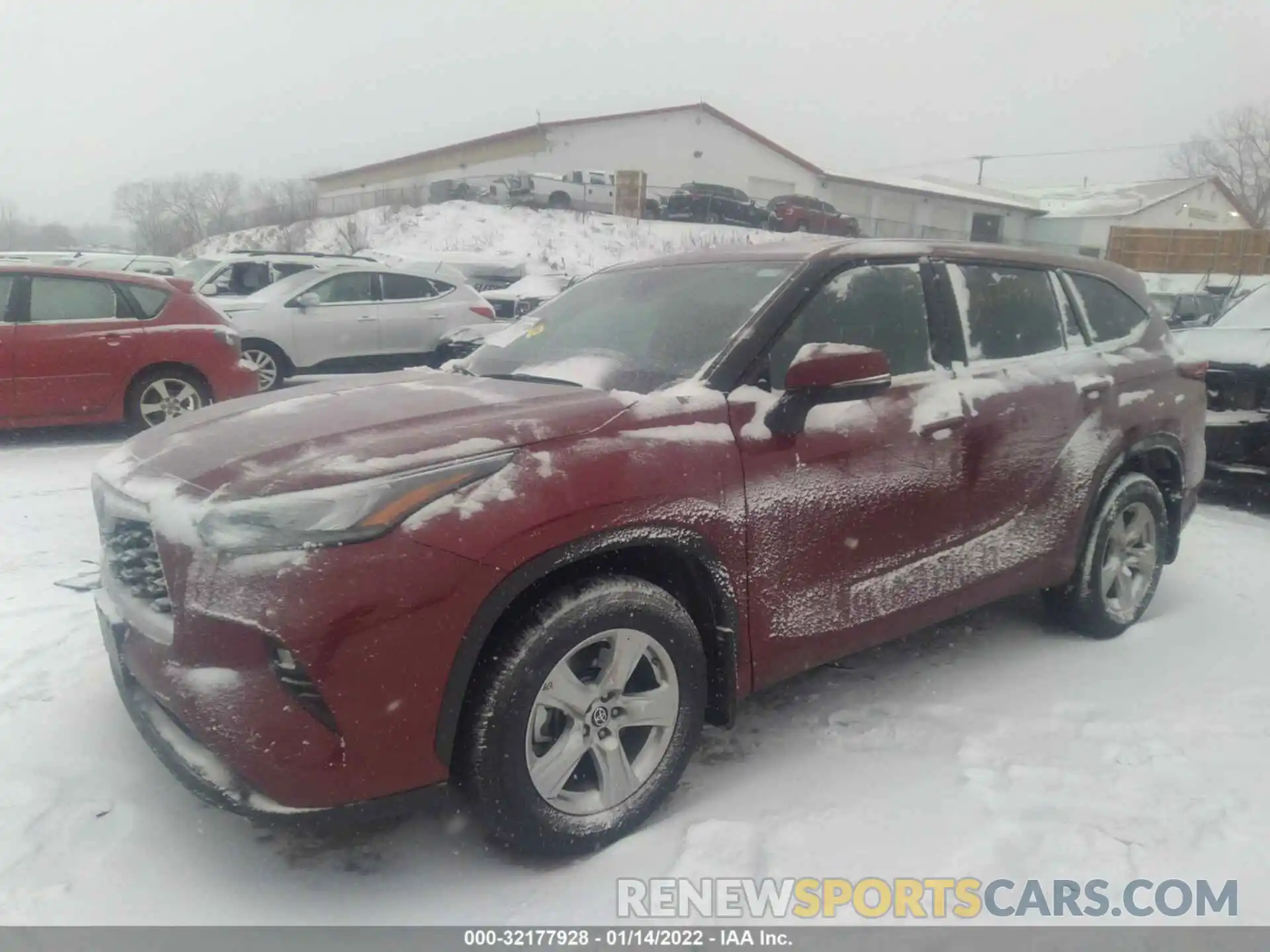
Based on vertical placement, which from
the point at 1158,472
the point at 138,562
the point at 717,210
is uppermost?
the point at 717,210

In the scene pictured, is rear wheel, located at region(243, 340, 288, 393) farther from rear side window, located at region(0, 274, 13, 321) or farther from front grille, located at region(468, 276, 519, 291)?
front grille, located at region(468, 276, 519, 291)

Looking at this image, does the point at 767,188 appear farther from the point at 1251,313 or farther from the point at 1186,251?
the point at 1251,313

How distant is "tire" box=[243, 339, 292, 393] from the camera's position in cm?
1048

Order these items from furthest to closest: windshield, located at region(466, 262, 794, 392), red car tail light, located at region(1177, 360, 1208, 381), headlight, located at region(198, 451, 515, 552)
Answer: red car tail light, located at region(1177, 360, 1208, 381) → windshield, located at region(466, 262, 794, 392) → headlight, located at region(198, 451, 515, 552)

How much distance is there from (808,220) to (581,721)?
31396 mm

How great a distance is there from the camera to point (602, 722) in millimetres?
2518

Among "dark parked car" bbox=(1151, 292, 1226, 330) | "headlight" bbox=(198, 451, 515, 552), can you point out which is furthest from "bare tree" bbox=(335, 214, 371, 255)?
"headlight" bbox=(198, 451, 515, 552)

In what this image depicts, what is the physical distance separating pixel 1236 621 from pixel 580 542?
3.59m

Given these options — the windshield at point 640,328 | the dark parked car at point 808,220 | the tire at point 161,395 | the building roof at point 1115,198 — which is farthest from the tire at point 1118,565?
the building roof at point 1115,198

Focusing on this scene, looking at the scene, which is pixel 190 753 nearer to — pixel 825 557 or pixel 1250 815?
pixel 825 557

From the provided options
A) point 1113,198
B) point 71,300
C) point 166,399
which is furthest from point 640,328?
point 1113,198

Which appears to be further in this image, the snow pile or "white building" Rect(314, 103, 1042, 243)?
"white building" Rect(314, 103, 1042, 243)

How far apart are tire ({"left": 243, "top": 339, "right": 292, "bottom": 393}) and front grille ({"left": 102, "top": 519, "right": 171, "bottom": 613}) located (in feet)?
26.9

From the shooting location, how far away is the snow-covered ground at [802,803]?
7.93 feet
